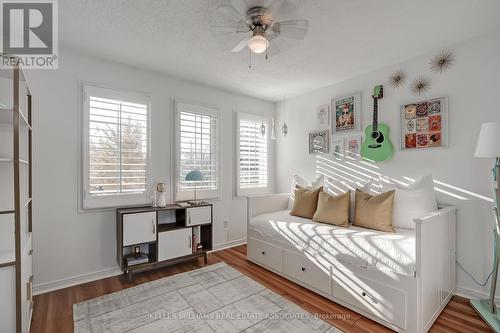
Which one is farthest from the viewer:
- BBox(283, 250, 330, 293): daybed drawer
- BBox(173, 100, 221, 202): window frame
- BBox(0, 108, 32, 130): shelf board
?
BBox(173, 100, 221, 202): window frame

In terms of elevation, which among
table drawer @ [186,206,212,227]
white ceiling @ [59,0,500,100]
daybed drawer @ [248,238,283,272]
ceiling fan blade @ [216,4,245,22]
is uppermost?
white ceiling @ [59,0,500,100]

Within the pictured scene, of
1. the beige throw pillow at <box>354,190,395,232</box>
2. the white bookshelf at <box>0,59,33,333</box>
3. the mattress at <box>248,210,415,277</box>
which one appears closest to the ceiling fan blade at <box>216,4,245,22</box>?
the white bookshelf at <box>0,59,33,333</box>

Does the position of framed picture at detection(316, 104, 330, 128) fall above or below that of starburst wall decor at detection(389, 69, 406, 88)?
below

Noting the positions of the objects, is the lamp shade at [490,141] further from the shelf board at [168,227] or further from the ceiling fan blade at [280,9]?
the shelf board at [168,227]

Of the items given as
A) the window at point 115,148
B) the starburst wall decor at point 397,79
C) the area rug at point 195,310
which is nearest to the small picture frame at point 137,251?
the area rug at point 195,310

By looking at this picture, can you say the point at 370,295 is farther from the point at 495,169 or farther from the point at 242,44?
the point at 242,44

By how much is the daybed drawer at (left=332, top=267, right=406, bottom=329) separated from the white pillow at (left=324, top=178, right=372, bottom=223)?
0.81 meters

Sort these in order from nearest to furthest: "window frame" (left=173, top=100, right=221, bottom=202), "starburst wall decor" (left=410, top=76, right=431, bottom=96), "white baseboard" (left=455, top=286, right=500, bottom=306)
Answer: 1. "white baseboard" (left=455, top=286, right=500, bottom=306)
2. "starburst wall decor" (left=410, top=76, right=431, bottom=96)
3. "window frame" (left=173, top=100, right=221, bottom=202)

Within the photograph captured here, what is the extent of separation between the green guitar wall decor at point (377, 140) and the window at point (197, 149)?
213cm

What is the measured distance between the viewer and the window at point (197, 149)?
3.42 meters

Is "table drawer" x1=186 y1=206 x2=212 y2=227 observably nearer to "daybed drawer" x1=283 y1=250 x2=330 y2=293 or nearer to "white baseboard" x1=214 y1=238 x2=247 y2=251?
"white baseboard" x1=214 y1=238 x2=247 y2=251

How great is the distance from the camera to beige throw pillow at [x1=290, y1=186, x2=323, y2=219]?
3123mm

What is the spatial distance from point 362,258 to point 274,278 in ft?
3.70

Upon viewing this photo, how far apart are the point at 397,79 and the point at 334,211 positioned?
5.66 feet
